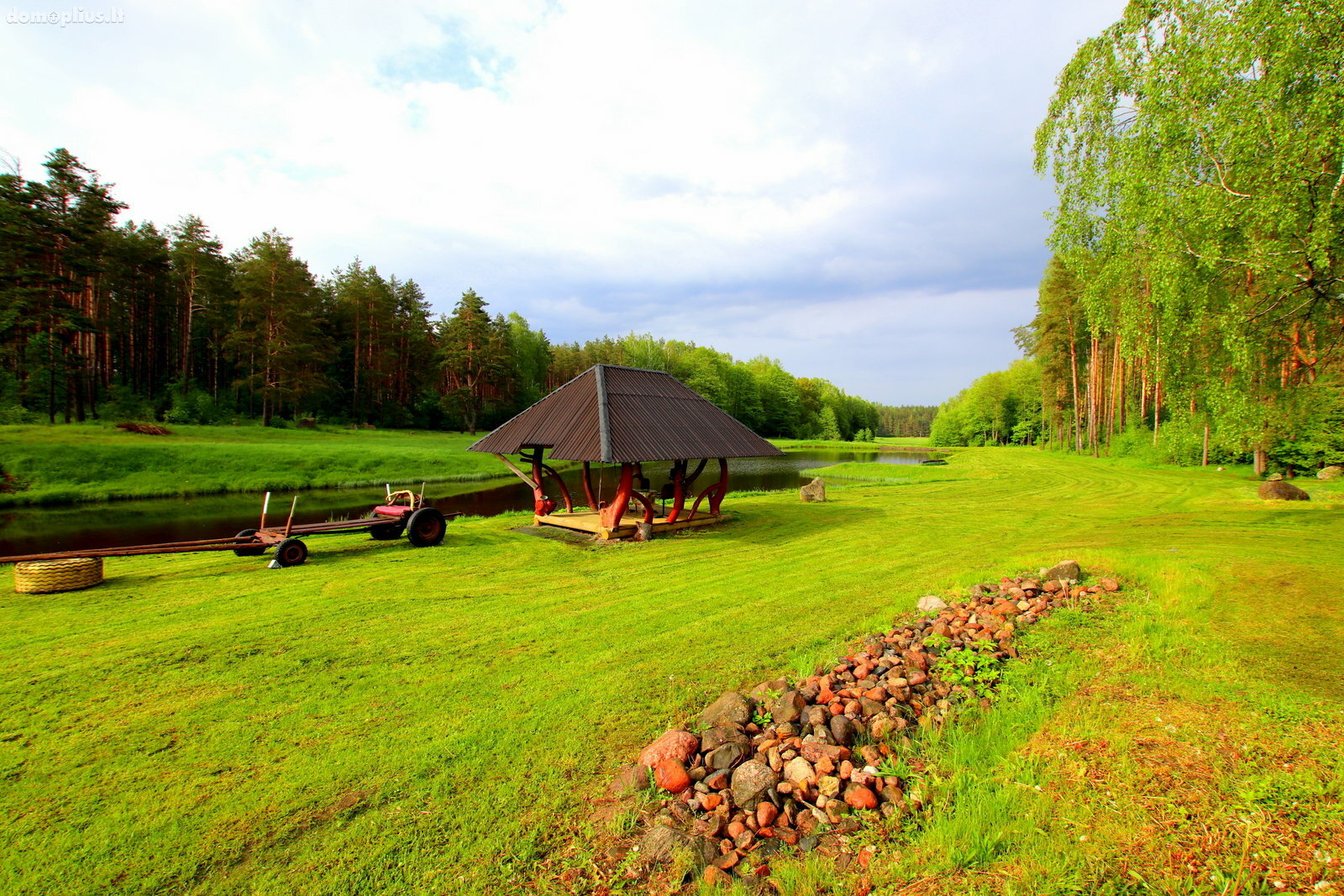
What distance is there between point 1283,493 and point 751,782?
2144cm

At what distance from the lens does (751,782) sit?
353cm

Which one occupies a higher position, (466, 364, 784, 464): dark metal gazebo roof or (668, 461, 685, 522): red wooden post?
(466, 364, 784, 464): dark metal gazebo roof

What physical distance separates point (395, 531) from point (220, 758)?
26.2 feet

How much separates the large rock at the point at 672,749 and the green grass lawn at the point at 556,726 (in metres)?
0.28

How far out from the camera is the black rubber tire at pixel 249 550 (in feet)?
32.0

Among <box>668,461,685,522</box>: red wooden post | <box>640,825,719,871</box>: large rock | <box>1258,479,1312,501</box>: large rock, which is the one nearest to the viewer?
<box>640,825,719,871</box>: large rock

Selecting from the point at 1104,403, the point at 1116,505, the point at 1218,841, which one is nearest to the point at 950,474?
the point at 1116,505

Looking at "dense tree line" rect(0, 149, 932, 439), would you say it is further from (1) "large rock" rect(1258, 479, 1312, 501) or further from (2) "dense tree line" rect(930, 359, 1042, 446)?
(2) "dense tree line" rect(930, 359, 1042, 446)

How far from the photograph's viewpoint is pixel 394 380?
63.7 metres

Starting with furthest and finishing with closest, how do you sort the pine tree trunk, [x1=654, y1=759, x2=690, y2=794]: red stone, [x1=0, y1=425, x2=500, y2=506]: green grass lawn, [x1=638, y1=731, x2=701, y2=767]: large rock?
the pine tree trunk
[x1=0, y1=425, x2=500, y2=506]: green grass lawn
[x1=638, y1=731, x2=701, y2=767]: large rock
[x1=654, y1=759, x2=690, y2=794]: red stone

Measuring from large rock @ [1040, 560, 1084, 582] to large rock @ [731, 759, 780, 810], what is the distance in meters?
5.73

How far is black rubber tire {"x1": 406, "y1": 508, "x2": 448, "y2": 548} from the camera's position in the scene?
36.4 ft

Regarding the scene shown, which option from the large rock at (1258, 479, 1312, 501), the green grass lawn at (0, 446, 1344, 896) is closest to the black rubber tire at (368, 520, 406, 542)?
the green grass lawn at (0, 446, 1344, 896)

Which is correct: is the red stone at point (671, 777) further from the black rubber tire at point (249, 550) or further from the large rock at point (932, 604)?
the black rubber tire at point (249, 550)
